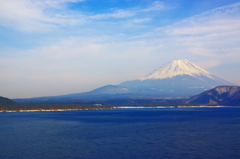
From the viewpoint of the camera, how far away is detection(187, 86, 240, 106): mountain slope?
109 m

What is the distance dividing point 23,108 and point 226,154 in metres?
63.8

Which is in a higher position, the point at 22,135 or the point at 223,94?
the point at 223,94

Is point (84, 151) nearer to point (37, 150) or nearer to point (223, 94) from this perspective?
point (37, 150)

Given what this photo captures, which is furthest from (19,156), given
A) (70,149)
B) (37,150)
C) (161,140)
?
(161,140)

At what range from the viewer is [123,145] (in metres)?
24.2

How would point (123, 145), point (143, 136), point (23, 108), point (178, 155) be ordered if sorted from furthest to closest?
point (23, 108)
point (143, 136)
point (123, 145)
point (178, 155)

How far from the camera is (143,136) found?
28.9 meters

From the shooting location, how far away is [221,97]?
113312 mm

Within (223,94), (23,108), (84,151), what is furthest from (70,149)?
(223,94)

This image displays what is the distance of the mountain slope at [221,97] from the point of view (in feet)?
357

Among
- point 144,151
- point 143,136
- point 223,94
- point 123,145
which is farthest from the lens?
point 223,94

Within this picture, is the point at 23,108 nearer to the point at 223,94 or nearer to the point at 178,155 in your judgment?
the point at 178,155

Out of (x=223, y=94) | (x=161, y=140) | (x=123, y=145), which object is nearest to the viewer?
(x=123, y=145)

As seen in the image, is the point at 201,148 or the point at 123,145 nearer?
the point at 201,148
